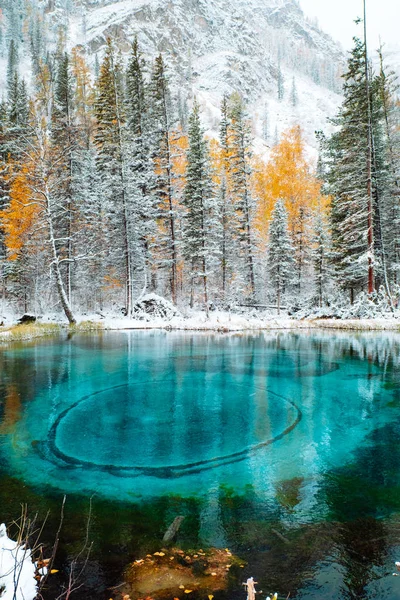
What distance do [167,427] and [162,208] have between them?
2621cm

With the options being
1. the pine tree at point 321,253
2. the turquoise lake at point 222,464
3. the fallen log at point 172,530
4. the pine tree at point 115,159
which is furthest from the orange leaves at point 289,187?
the fallen log at point 172,530

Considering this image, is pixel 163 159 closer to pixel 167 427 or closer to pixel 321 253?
Answer: pixel 321 253

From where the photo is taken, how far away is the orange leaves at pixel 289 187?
38.4 metres

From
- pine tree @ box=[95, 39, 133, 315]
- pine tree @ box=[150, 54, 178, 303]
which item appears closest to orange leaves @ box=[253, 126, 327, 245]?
pine tree @ box=[150, 54, 178, 303]

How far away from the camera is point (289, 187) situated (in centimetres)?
3984

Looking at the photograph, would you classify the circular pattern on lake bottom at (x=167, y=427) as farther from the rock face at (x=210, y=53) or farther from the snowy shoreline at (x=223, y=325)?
the rock face at (x=210, y=53)

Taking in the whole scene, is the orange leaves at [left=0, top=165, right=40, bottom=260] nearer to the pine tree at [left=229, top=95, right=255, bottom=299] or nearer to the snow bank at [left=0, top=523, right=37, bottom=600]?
the pine tree at [left=229, top=95, right=255, bottom=299]

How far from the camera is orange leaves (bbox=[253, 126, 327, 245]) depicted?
3841cm

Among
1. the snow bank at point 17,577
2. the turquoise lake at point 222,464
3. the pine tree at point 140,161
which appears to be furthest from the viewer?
the pine tree at point 140,161

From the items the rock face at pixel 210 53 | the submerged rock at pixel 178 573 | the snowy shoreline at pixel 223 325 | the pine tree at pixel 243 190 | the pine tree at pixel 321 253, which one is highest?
the rock face at pixel 210 53

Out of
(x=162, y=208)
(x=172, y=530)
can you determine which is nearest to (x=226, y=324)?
(x=162, y=208)

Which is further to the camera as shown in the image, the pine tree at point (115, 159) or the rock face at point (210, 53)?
the rock face at point (210, 53)

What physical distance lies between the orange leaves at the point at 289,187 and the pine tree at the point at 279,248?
479 cm

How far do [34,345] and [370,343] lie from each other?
17140 millimetres
